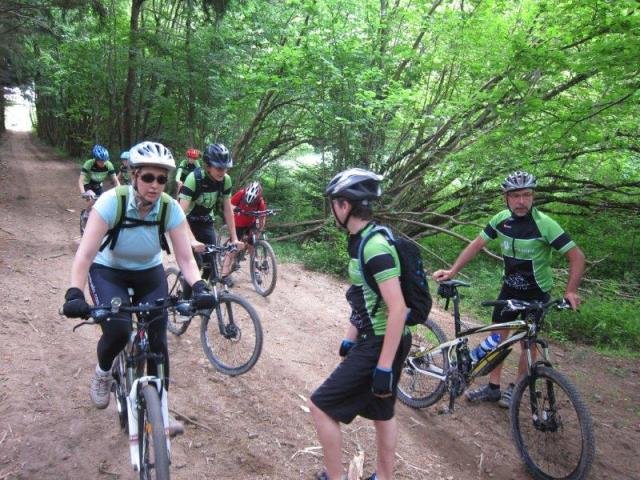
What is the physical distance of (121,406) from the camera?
3623mm

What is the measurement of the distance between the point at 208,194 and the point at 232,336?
201cm

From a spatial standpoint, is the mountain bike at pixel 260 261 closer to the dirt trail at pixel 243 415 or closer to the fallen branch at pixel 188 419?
the dirt trail at pixel 243 415

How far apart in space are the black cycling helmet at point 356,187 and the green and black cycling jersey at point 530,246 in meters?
2.33

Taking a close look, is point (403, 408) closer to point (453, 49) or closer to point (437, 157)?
point (437, 157)

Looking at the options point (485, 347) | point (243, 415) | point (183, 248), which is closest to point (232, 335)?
point (243, 415)

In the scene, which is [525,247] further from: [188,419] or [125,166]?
[125,166]

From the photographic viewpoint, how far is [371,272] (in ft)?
9.11

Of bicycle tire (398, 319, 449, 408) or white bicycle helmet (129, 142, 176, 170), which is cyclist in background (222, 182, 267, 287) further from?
white bicycle helmet (129, 142, 176, 170)

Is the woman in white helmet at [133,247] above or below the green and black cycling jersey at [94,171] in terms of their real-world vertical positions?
above

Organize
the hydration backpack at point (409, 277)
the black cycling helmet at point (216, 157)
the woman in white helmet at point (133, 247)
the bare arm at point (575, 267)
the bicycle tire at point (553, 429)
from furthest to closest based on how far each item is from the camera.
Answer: the black cycling helmet at point (216, 157) < the bare arm at point (575, 267) < the bicycle tire at point (553, 429) < the woman in white helmet at point (133, 247) < the hydration backpack at point (409, 277)

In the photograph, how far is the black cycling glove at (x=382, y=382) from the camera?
2.74 metres

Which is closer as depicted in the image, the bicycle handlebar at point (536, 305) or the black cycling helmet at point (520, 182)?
the bicycle handlebar at point (536, 305)

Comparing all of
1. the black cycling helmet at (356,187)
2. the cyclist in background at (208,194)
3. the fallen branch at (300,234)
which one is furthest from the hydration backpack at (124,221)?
the fallen branch at (300,234)

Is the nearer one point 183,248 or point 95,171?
point 183,248
